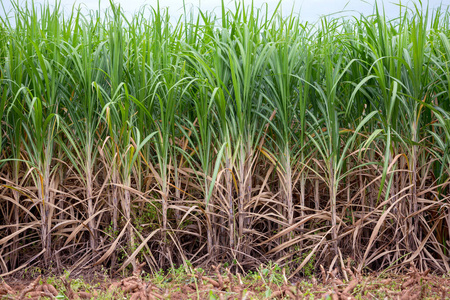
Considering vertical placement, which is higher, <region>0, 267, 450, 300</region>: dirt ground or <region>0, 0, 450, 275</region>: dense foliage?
<region>0, 0, 450, 275</region>: dense foliage

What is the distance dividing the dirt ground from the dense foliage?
0.17 m

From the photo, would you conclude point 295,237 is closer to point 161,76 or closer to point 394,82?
point 394,82

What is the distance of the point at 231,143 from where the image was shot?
2.86 meters

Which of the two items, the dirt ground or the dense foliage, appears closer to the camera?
the dirt ground

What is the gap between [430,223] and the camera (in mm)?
2938

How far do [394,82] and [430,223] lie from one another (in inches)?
39.4

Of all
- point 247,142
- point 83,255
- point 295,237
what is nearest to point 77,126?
point 83,255

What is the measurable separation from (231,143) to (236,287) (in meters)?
0.91

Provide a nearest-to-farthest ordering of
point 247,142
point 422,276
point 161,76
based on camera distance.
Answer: point 422,276
point 247,142
point 161,76

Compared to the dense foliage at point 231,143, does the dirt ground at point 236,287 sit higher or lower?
lower

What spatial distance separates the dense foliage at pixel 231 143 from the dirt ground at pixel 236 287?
17 cm

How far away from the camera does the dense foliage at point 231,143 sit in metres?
2.66

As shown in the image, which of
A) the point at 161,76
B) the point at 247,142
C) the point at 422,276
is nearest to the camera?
the point at 422,276

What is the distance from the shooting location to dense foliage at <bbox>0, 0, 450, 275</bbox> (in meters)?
2.66
